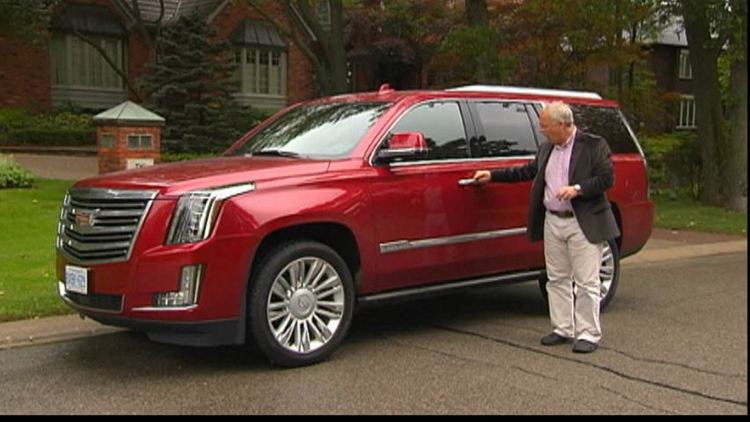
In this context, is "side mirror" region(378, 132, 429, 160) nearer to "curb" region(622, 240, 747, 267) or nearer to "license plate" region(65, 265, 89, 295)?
"license plate" region(65, 265, 89, 295)

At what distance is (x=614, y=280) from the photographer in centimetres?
747

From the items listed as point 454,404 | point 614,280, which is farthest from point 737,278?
point 454,404

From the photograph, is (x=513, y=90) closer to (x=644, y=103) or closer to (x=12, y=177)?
(x=12, y=177)

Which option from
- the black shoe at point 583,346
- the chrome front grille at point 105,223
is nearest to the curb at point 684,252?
the black shoe at point 583,346

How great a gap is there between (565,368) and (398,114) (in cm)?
227

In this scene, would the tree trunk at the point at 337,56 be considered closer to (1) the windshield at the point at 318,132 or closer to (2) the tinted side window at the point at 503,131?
(1) the windshield at the point at 318,132

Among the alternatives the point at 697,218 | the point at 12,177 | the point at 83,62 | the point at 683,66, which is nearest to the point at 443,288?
the point at 12,177

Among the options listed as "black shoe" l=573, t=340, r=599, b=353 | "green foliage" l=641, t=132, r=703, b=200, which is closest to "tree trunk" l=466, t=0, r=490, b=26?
"green foliage" l=641, t=132, r=703, b=200

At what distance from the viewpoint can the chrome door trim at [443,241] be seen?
6.01 m

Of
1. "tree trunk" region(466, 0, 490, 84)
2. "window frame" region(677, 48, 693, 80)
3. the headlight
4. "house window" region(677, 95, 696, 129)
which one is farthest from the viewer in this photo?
"house window" region(677, 95, 696, 129)

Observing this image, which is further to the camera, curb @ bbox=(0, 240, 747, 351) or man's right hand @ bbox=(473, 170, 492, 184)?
man's right hand @ bbox=(473, 170, 492, 184)

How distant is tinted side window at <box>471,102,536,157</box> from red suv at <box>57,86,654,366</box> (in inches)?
0.5

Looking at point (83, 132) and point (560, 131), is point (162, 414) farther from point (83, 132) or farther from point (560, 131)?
point (83, 132)

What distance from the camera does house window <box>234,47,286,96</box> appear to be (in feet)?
97.5
